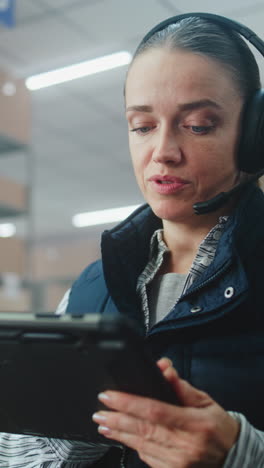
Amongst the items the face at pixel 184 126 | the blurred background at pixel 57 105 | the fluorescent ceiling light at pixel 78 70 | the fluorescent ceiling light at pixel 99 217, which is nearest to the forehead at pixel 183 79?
the face at pixel 184 126

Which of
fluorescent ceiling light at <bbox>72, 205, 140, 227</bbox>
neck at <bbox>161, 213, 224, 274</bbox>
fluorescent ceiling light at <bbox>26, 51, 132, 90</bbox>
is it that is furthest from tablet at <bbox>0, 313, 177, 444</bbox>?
fluorescent ceiling light at <bbox>72, 205, 140, 227</bbox>

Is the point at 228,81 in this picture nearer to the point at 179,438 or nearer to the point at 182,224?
the point at 182,224

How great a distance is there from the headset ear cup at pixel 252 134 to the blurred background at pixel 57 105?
0.09 meters

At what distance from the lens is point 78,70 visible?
4.01 meters

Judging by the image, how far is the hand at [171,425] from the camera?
1.62ft

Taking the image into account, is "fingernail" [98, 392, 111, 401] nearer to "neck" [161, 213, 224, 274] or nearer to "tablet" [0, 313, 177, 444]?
"tablet" [0, 313, 177, 444]

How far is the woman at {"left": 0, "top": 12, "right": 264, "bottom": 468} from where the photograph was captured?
0.71 m

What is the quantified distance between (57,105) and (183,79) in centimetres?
397

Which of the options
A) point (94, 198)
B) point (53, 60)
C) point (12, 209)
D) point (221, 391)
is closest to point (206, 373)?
point (221, 391)

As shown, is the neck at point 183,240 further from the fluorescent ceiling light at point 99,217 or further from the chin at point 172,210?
the fluorescent ceiling light at point 99,217

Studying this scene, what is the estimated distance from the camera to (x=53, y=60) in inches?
151

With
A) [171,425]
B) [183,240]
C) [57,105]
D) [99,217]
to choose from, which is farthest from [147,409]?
[99,217]

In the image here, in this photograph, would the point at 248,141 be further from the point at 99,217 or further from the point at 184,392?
the point at 99,217

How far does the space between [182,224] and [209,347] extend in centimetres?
18
